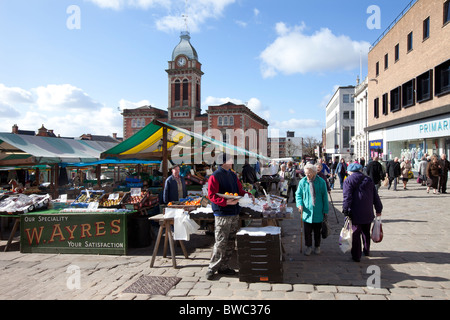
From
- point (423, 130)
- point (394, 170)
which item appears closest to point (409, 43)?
point (423, 130)

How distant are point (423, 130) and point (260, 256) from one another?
20210 millimetres

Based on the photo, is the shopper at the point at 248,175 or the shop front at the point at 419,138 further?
the shop front at the point at 419,138

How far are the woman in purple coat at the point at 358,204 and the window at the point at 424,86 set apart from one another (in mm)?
17168

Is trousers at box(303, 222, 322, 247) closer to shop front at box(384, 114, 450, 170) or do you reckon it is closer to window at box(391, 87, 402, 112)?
shop front at box(384, 114, 450, 170)

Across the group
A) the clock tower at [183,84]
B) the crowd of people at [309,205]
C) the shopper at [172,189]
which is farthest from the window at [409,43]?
the clock tower at [183,84]

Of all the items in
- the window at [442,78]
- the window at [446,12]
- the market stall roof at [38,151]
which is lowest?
the market stall roof at [38,151]

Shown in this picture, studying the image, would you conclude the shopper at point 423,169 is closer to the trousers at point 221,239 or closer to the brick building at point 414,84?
the brick building at point 414,84

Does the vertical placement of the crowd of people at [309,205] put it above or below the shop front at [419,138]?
below

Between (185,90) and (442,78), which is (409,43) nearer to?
(442,78)

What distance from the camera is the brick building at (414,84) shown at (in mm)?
18359
